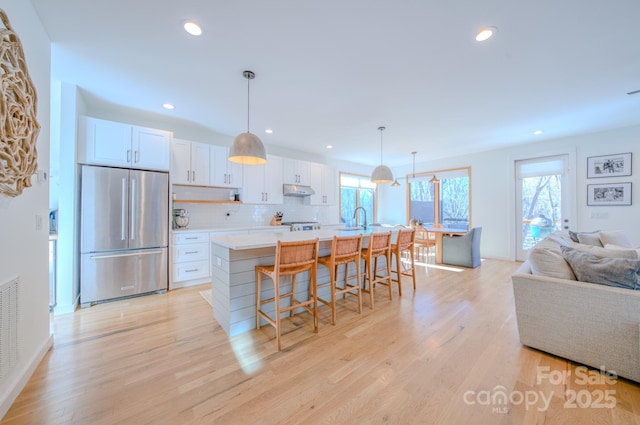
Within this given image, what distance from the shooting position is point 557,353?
196 cm

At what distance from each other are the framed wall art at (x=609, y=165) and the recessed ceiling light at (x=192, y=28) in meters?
6.72

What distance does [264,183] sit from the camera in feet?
16.2

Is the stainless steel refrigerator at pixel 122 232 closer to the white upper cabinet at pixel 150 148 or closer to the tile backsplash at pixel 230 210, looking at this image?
the white upper cabinet at pixel 150 148

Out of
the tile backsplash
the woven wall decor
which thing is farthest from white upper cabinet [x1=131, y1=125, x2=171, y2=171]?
the woven wall decor

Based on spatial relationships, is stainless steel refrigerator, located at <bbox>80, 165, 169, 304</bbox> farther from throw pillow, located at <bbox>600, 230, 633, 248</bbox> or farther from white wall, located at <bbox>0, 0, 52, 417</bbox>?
throw pillow, located at <bbox>600, 230, 633, 248</bbox>

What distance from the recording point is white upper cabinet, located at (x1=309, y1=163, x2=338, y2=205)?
5.86 metres

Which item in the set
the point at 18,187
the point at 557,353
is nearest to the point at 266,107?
the point at 18,187

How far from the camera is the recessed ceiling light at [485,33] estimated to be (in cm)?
197

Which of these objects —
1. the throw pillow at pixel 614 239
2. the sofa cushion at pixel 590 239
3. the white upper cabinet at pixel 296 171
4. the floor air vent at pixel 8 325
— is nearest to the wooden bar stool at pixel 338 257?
the floor air vent at pixel 8 325

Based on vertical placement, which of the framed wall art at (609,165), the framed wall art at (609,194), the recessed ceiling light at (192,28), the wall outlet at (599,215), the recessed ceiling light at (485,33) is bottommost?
the wall outlet at (599,215)

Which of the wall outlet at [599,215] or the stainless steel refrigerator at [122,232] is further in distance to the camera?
the wall outlet at [599,215]

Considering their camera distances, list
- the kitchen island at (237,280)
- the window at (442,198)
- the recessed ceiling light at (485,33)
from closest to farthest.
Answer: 1. the recessed ceiling light at (485,33)
2. the kitchen island at (237,280)
3. the window at (442,198)

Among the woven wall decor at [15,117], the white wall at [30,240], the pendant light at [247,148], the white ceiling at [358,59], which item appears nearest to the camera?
the woven wall decor at [15,117]

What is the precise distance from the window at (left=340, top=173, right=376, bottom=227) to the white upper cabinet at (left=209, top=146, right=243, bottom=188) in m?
3.34
